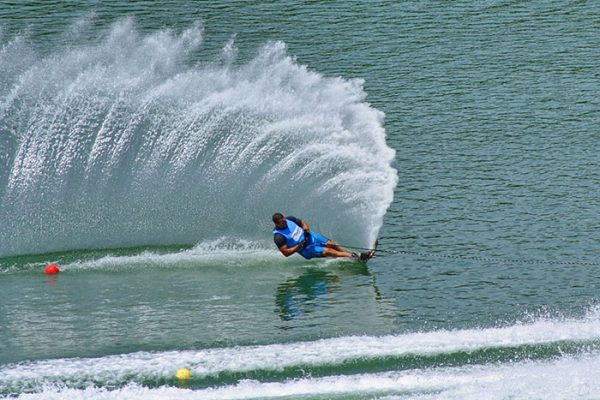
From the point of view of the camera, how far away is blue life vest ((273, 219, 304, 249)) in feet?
79.9

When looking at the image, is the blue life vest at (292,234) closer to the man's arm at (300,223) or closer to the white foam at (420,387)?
the man's arm at (300,223)

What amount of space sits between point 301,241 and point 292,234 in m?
0.26

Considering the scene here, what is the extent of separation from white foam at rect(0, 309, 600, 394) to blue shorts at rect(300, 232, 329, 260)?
4.75 metres

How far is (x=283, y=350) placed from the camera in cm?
1978

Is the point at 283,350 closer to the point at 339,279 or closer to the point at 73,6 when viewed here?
the point at 339,279

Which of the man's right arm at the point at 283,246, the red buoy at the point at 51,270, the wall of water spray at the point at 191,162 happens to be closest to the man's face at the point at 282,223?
the man's right arm at the point at 283,246

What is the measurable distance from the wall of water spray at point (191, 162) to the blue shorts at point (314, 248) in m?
1.38

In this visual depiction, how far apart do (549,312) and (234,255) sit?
7572 mm

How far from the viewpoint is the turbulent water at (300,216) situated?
1905 centimetres

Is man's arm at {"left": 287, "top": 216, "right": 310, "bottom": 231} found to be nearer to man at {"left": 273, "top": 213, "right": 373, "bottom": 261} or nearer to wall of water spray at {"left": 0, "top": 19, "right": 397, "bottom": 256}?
man at {"left": 273, "top": 213, "right": 373, "bottom": 261}

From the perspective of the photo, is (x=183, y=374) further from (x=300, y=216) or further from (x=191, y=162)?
(x=191, y=162)

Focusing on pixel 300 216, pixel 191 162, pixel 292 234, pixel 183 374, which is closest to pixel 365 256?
pixel 292 234

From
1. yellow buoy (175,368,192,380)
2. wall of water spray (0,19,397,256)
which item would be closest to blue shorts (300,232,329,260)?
wall of water spray (0,19,397,256)

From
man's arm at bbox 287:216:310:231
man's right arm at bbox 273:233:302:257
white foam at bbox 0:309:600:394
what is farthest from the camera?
man's arm at bbox 287:216:310:231
